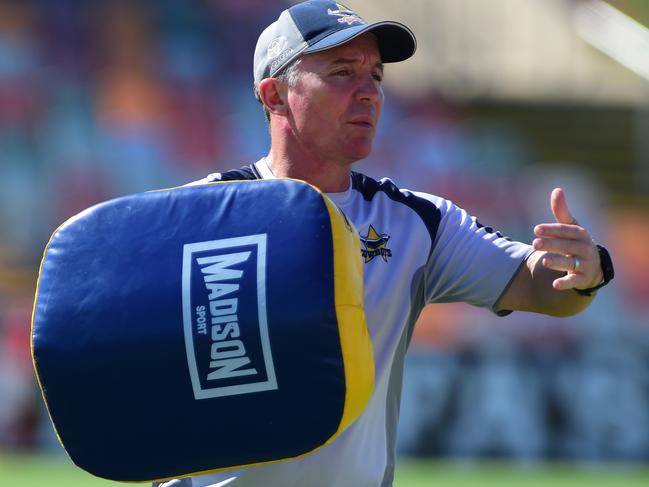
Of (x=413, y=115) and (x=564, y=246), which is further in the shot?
(x=413, y=115)

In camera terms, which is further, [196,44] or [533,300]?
[196,44]

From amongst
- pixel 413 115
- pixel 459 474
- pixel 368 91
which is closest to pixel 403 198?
pixel 368 91

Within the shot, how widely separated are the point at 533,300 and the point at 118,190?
10.5 m

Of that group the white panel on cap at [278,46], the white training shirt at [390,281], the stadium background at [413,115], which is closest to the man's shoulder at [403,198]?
the white training shirt at [390,281]

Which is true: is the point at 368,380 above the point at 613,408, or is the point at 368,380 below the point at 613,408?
above

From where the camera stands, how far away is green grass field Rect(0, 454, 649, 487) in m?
9.19

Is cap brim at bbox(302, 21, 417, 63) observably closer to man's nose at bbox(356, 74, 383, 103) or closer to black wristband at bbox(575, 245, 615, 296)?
man's nose at bbox(356, 74, 383, 103)

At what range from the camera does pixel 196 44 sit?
14406mm

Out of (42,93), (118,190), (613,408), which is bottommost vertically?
(613,408)

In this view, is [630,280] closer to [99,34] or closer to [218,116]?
[218,116]

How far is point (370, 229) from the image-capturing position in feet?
11.3

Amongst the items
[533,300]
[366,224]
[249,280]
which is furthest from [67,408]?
[533,300]

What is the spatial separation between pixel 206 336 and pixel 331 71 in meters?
0.90

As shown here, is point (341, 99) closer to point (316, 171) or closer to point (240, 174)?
point (316, 171)
